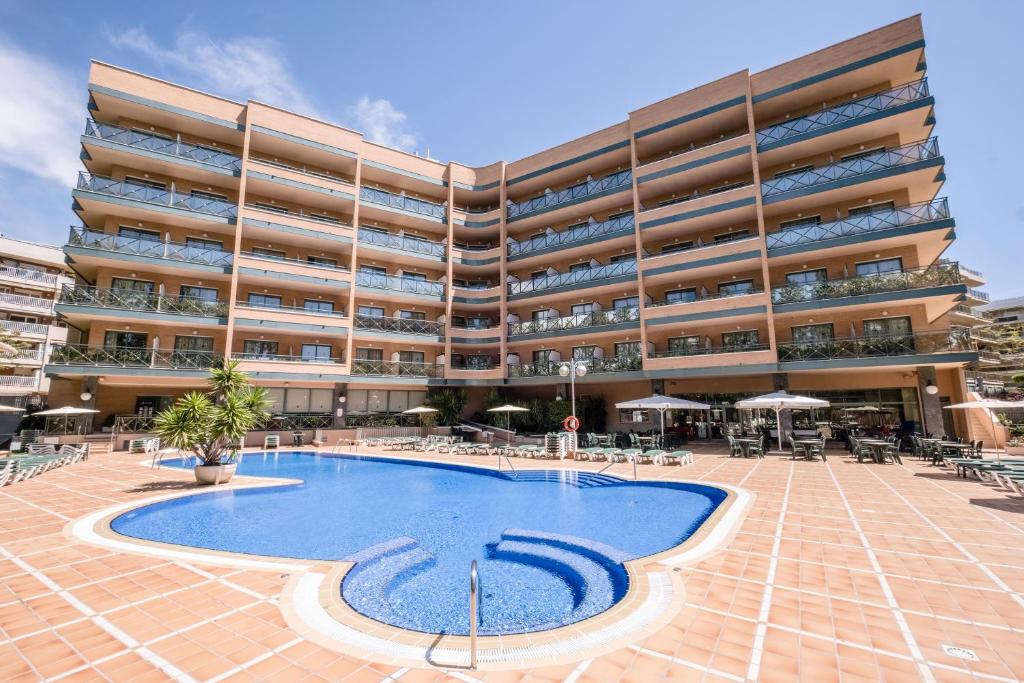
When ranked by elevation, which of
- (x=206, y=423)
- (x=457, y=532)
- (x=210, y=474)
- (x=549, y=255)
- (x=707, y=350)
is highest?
(x=549, y=255)

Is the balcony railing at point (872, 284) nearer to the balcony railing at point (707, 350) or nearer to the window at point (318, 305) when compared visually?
the balcony railing at point (707, 350)

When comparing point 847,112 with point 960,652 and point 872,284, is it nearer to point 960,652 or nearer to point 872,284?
point 872,284

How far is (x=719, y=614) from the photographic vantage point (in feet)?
14.2

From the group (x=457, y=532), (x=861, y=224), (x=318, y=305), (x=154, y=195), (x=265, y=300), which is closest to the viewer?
(x=457, y=532)

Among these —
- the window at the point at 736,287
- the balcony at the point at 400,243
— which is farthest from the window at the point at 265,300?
the window at the point at 736,287

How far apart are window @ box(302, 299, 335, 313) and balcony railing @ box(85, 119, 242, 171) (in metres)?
7.88

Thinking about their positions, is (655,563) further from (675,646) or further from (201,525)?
(201,525)

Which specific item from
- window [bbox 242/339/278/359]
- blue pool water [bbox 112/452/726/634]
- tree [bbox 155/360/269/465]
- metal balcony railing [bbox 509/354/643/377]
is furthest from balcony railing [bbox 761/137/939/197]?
window [bbox 242/339/278/359]

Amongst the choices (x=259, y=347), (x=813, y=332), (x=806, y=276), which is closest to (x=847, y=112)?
(x=806, y=276)

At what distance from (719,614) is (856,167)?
72.8ft

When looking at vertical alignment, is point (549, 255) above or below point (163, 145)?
below

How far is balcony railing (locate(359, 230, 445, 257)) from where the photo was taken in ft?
86.5

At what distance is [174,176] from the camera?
22844 millimetres

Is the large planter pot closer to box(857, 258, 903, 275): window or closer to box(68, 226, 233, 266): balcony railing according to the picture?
box(68, 226, 233, 266): balcony railing
